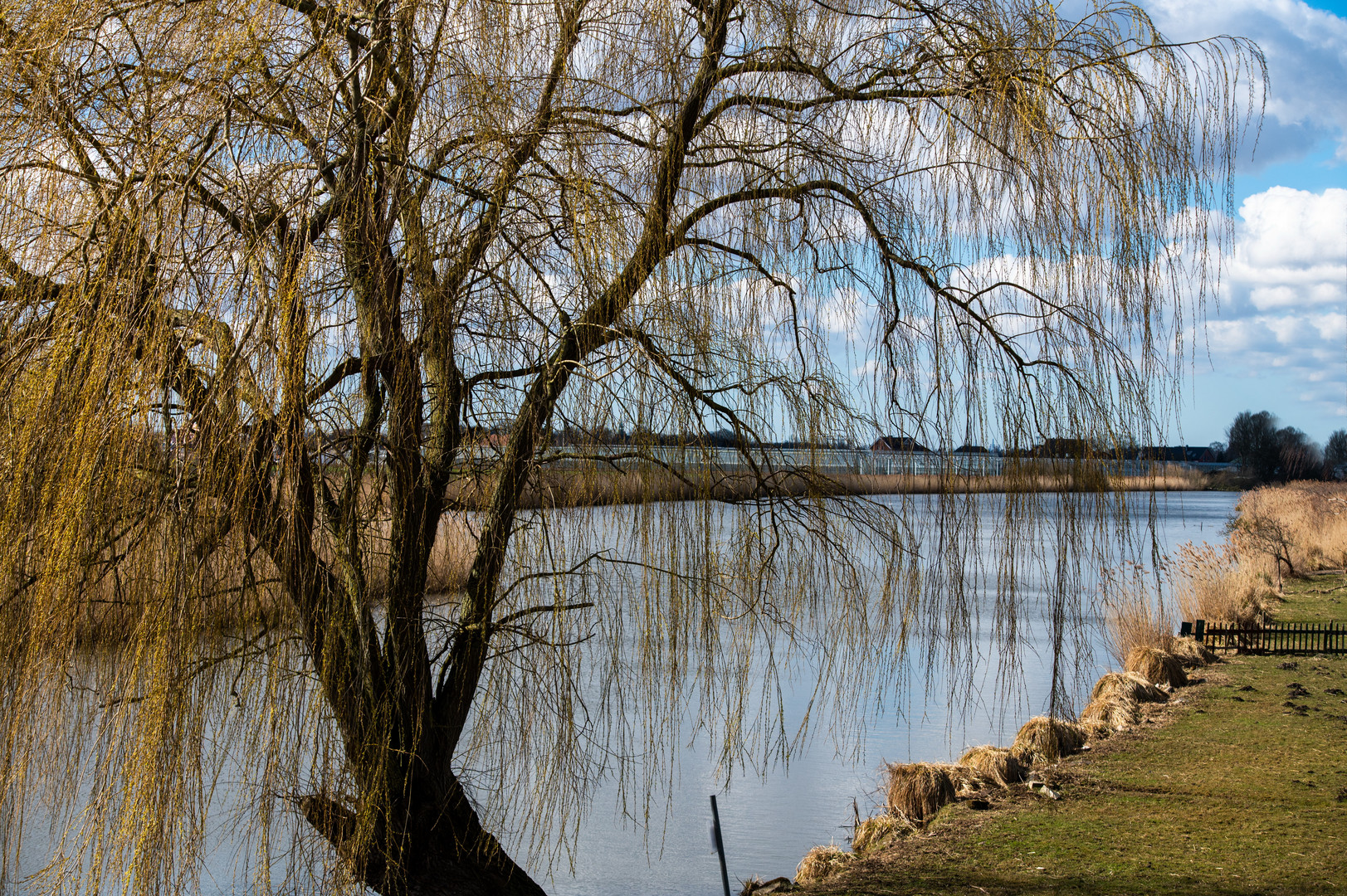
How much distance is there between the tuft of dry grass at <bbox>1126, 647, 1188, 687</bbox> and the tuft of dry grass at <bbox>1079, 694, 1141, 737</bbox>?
106 cm

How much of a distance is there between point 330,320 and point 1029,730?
645 cm

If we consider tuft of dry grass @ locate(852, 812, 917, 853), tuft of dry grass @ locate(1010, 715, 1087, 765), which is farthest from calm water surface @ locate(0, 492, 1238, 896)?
tuft of dry grass @ locate(852, 812, 917, 853)

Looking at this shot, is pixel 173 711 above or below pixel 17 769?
above

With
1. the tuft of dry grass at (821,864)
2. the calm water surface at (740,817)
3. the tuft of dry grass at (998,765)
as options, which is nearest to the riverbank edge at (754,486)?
the calm water surface at (740,817)

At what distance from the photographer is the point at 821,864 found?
5398 mm

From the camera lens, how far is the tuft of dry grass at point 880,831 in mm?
5867

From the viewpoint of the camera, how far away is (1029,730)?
24.3 feet

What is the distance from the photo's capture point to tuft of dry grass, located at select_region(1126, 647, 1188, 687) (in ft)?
30.5

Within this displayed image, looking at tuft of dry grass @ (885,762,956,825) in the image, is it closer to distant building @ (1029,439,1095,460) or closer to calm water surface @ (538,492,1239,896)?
calm water surface @ (538,492,1239,896)

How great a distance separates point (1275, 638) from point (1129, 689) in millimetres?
3438

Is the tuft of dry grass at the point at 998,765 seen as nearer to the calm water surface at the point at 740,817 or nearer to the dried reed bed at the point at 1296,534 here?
the calm water surface at the point at 740,817

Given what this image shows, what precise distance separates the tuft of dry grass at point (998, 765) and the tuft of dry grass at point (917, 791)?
0.29 m

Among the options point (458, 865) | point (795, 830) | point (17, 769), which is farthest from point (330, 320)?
point (795, 830)

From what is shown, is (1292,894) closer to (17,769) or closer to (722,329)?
(722,329)
